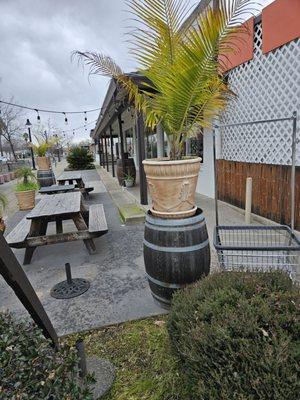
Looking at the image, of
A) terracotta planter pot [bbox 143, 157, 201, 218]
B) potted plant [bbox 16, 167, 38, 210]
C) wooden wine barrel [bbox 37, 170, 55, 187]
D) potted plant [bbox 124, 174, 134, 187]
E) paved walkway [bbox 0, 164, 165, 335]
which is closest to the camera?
terracotta planter pot [bbox 143, 157, 201, 218]

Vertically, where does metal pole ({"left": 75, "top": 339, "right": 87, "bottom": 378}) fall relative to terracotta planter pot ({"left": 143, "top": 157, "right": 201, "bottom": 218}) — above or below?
below

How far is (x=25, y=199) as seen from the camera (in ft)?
23.8

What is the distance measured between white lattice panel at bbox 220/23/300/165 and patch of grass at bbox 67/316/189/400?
292 cm

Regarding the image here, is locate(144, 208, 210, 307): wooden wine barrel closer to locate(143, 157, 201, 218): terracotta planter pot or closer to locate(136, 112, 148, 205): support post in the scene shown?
locate(143, 157, 201, 218): terracotta planter pot

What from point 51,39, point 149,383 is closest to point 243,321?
point 149,383

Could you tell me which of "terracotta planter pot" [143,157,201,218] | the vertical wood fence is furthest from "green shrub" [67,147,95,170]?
"terracotta planter pot" [143,157,201,218]

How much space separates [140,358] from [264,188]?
11.1ft

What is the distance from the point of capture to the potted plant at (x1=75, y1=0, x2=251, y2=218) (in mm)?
2014

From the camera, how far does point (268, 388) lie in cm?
113

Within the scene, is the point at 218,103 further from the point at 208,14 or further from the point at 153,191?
the point at 153,191

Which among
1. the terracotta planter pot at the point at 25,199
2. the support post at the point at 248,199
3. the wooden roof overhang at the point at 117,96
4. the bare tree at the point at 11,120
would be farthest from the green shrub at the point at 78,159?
the support post at the point at 248,199

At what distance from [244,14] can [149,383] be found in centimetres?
260

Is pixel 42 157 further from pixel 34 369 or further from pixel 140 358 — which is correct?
pixel 34 369

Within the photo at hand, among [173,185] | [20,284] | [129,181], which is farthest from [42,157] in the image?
[20,284]
